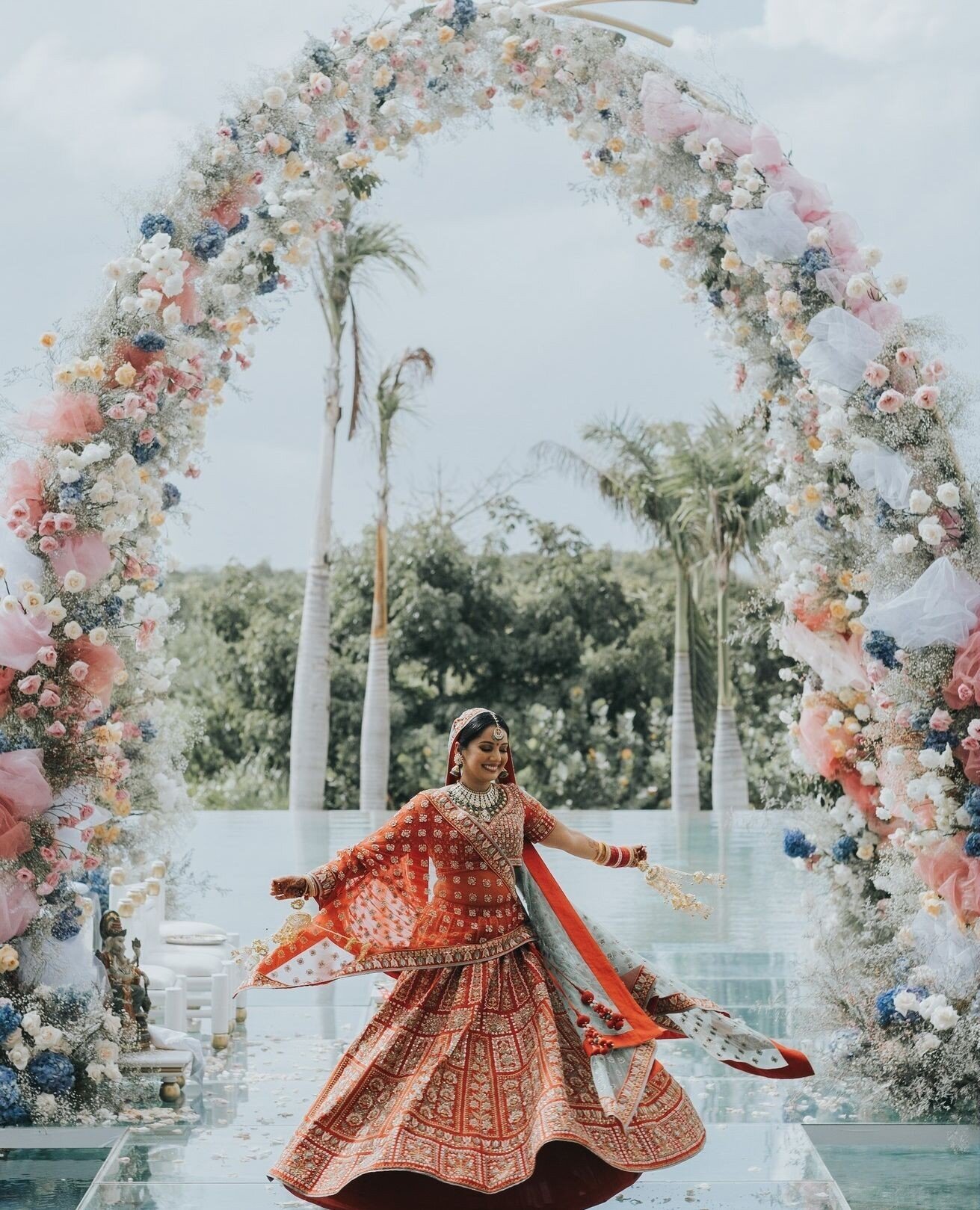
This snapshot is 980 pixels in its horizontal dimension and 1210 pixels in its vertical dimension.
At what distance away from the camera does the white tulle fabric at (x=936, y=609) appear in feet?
13.4

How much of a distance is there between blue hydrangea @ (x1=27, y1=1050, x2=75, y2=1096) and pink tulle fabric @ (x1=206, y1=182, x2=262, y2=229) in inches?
103

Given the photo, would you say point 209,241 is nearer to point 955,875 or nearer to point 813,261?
point 813,261

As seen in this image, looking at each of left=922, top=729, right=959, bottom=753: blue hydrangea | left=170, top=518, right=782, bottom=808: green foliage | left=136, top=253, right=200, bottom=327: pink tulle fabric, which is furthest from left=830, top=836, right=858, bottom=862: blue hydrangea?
left=170, top=518, right=782, bottom=808: green foliage

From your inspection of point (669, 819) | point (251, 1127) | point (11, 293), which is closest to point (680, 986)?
point (251, 1127)

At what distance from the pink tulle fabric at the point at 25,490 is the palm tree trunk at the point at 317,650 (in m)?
7.36

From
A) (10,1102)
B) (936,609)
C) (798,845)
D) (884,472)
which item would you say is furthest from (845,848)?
(10,1102)

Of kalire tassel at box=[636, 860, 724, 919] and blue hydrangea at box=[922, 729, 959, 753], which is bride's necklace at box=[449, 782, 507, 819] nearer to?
kalire tassel at box=[636, 860, 724, 919]

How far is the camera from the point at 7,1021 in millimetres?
4027

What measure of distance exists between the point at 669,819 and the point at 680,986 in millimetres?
8274

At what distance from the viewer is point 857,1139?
409cm

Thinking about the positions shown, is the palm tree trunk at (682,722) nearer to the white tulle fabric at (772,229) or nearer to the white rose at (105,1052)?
the white tulle fabric at (772,229)

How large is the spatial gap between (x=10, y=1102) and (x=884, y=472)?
3.13 m

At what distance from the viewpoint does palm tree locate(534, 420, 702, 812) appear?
12.5 m

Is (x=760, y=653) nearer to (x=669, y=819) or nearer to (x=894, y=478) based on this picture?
(x=669, y=819)
